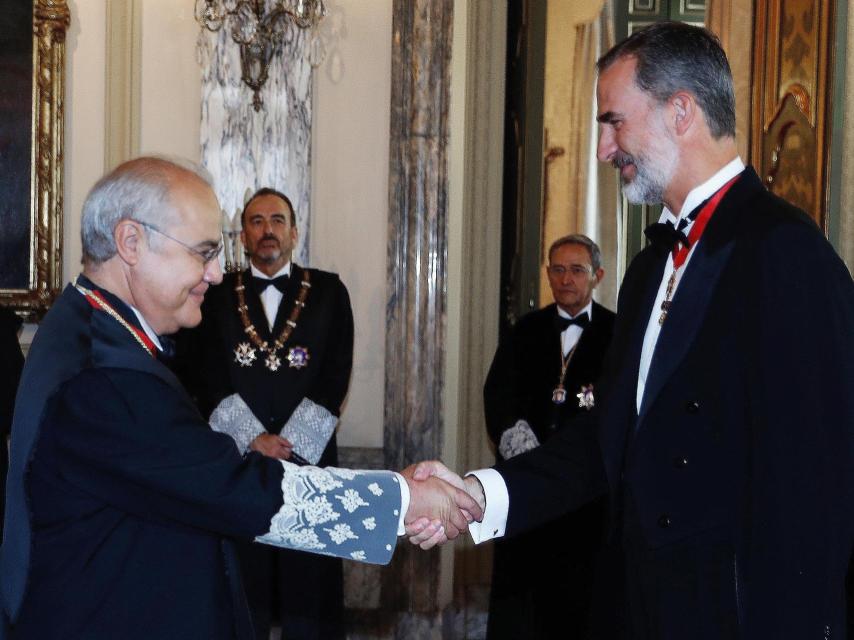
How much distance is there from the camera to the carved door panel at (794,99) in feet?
15.5

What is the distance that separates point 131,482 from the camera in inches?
88.8

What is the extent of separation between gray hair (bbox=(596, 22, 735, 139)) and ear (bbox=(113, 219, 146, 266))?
120cm

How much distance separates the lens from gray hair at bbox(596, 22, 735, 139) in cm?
267

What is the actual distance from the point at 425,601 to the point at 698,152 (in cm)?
385

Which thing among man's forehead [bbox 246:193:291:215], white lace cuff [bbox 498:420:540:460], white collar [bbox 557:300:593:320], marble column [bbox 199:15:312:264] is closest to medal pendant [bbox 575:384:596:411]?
white lace cuff [bbox 498:420:540:460]

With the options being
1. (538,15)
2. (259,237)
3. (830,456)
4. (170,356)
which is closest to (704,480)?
(830,456)

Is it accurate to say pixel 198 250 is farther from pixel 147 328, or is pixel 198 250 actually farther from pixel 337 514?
pixel 337 514

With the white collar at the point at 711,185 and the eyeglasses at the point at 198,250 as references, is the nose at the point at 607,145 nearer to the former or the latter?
the white collar at the point at 711,185

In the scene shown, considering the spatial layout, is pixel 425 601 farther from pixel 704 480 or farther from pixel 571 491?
pixel 704 480

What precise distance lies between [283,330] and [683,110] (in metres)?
2.96

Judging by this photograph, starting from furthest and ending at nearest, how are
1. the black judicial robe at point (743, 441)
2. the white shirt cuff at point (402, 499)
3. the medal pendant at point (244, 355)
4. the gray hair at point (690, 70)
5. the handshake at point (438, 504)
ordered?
the medal pendant at point (244, 355) < the handshake at point (438, 504) < the gray hair at point (690, 70) < the white shirt cuff at point (402, 499) < the black judicial robe at point (743, 441)

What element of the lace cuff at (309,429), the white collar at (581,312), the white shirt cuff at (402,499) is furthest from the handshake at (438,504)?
the white collar at (581,312)

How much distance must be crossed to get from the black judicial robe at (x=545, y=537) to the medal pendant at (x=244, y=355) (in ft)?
3.71

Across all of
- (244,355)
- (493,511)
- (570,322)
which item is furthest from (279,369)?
(493,511)
